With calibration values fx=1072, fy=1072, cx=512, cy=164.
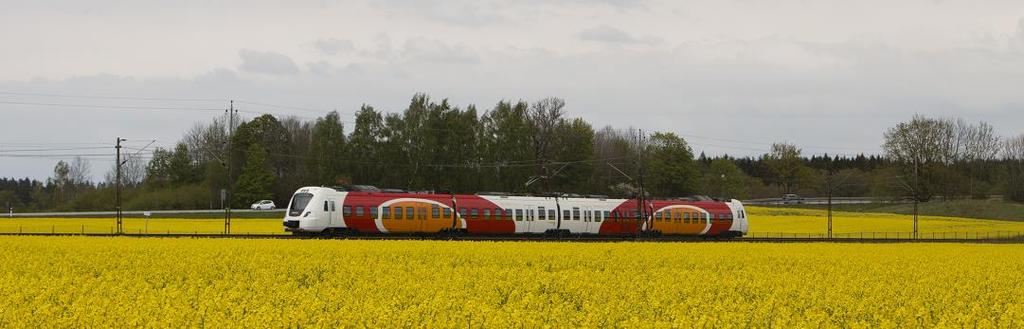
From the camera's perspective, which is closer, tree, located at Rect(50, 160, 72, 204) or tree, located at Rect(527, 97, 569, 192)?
tree, located at Rect(527, 97, 569, 192)

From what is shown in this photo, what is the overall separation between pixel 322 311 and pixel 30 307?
162 inches

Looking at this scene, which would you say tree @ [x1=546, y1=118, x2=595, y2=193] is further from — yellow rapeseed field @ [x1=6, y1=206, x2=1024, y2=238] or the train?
the train

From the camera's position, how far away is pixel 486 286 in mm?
20953

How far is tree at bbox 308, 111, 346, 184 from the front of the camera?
101875 millimetres

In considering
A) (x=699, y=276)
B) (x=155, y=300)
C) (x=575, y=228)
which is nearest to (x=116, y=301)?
(x=155, y=300)

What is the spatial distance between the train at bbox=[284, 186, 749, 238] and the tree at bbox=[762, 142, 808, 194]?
11091 cm

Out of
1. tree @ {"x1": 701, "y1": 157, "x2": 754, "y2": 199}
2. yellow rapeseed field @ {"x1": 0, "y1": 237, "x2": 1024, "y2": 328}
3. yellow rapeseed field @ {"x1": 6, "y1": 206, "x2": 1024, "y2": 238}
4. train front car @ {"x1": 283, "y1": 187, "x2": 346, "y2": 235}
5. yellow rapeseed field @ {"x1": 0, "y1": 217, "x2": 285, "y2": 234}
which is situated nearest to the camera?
yellow rapeseed field @ {"x1": 0, "y1": 237, "x2": 1024, "y2": 328}

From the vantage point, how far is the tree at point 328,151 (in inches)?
4011

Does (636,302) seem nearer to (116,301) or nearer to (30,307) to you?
(116,301)

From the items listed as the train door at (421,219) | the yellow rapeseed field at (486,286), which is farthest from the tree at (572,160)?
the yellow rapeseed field at (486,286)

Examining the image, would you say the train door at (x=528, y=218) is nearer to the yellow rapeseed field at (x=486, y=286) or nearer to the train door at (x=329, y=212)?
the train door at (x=329, y=212)

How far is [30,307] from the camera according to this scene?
15055 millimetres

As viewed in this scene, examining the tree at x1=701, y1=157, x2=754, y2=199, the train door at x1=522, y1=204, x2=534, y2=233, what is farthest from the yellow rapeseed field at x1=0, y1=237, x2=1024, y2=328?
the tree at x1=701, y1=157, x2=754, y2=199

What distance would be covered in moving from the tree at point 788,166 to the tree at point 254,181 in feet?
313
